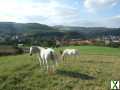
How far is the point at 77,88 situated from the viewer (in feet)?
45.1

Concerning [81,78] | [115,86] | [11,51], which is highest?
[115,86]

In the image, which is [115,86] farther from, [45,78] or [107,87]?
[45,78]

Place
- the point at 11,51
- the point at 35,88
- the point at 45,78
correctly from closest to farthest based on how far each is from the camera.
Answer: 1. the point at 35,88
2. the point at 45,78
3. the point at 11,51

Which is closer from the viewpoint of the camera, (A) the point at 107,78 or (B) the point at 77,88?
(B) the point at 77,88

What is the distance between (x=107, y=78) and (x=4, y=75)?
7145mm

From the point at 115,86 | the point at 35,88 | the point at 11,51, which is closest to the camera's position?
the point at 115,86

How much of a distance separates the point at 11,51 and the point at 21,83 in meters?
36.9

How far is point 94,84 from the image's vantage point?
48.0ft

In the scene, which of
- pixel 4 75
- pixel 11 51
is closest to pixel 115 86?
pixel 4 75

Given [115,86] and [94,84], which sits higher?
[115,86]

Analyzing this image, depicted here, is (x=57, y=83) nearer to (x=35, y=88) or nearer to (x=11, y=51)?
(x=35, y=88)

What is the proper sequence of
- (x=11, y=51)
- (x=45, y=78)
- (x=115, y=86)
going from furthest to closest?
(x=11, y=51) < (x=45, y=78) < (x=115, y=86)

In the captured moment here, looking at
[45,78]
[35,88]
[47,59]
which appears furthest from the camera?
[47,59]

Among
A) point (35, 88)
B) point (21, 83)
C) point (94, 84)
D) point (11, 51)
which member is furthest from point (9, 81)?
point (11, 51)
